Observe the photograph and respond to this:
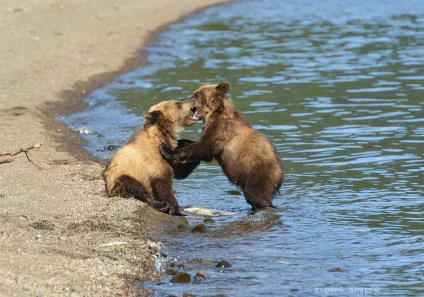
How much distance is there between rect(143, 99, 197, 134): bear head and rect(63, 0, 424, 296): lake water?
103 centimetres

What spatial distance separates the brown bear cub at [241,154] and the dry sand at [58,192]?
0.81 m

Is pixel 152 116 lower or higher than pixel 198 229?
higher

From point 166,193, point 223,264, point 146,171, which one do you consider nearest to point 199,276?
point 223,264

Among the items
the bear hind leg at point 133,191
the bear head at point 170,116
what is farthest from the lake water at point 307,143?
the bear head at point 170,116

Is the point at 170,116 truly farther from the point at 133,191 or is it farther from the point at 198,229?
the point at 198,229

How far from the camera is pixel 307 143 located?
12734mm

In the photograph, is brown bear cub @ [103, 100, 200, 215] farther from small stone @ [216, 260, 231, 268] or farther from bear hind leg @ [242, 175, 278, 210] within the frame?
small stone @ [216, 260, 231, 268]

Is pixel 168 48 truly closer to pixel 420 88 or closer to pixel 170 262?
pixel 420 88

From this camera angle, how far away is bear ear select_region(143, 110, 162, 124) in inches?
365

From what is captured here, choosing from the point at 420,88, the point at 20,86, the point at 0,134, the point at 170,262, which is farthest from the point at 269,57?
the point at 170,262

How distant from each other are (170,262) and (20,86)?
929cm

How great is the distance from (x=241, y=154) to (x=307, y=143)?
3759 millimetres

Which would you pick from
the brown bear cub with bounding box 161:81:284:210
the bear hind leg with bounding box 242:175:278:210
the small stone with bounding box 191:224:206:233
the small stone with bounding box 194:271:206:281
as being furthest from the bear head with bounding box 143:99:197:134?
the small stone with bounding box 194:271:206:281

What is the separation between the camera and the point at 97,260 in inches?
278
